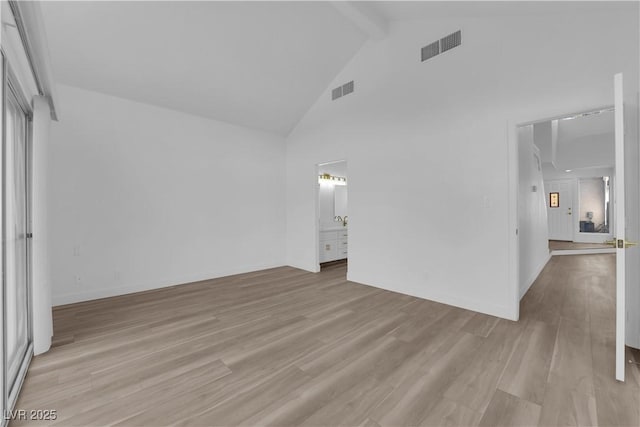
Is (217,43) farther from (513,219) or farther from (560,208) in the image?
(560,208)

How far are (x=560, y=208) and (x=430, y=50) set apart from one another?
888 cm

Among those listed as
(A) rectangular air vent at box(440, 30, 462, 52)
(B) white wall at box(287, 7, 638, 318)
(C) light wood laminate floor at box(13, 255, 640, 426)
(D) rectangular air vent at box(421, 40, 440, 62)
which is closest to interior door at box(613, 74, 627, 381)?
(C) light wood laminate floor at box(13, 255, 640, 426)

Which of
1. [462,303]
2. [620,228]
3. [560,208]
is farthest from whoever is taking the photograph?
[560,208]

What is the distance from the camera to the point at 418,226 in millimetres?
3746

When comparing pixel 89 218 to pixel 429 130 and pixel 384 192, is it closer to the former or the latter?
pixel 384 192

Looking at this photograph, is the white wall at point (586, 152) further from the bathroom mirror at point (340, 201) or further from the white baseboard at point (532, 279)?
the bathroom mirror at point (340, 201)

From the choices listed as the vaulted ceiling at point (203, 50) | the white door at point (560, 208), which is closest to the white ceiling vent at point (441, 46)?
the vaulted ceiling at point (203, 50)

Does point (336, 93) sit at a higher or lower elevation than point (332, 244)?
higher

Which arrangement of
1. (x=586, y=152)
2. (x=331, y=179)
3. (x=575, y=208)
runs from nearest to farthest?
(x=331, y=179)
(x=586, y=152)
(x=575, y=208)

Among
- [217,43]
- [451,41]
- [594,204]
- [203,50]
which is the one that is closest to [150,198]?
[203,50]

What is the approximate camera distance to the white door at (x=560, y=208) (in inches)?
356

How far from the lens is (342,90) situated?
15.6 feet

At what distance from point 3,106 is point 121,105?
9.11ft

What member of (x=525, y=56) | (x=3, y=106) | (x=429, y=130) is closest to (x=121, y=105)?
Result: (x=3, y=106)
